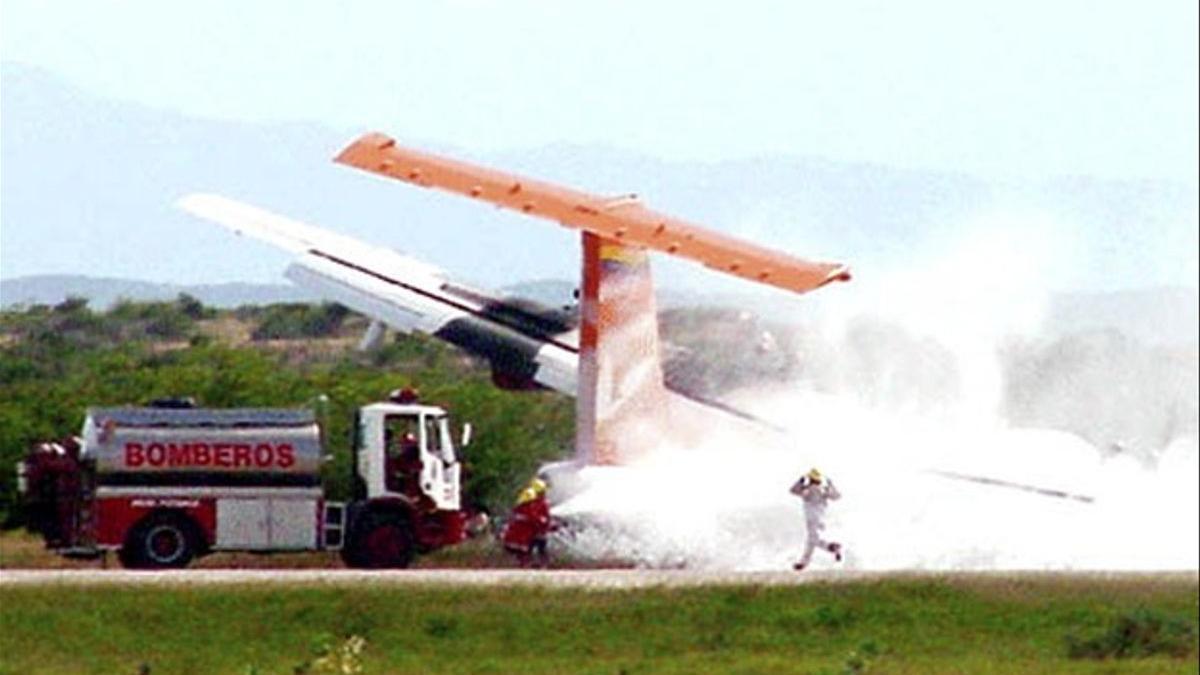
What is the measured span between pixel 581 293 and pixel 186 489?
241 inches

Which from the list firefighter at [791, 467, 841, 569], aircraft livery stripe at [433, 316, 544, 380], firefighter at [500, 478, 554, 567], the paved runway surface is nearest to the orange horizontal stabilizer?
firefighter at [791, 467, 841, 569]

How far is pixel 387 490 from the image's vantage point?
4034 centimetres

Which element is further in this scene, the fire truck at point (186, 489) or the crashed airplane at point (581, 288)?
the crashed airplane at point (581, 288)

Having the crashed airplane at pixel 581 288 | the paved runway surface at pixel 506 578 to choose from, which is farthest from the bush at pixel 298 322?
the paved runway surface at pixel 506 578

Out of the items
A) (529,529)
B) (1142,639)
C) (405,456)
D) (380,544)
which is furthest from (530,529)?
(1142,639)

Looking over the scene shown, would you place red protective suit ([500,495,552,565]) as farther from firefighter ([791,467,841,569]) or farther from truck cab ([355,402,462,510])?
firefighter ([791,467,841,569])

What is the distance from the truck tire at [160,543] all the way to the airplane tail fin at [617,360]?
4.82 m

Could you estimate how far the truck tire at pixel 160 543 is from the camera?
128ft

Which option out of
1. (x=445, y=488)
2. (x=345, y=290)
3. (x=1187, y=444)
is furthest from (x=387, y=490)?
(x=1187, y=444)

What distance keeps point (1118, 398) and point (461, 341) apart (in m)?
14.8

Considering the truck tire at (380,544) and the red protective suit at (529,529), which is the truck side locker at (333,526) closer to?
the truck tire at (380,544)

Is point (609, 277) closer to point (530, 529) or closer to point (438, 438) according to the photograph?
point (438, 438)

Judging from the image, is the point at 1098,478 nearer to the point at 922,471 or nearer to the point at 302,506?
the point at 922,471

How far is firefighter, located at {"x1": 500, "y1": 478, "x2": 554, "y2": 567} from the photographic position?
3969 cm
